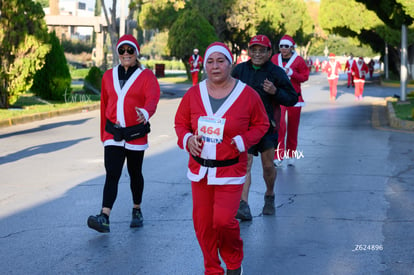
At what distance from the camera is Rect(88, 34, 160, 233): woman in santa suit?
6660mm

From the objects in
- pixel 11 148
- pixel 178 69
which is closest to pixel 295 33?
pixel 178 69

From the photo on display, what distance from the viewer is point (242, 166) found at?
5152 millimetres

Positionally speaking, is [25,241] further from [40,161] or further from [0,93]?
[0,93]

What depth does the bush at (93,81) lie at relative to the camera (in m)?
28.2

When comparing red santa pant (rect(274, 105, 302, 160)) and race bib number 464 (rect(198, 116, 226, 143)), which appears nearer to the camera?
race bib number 464 (rect(198, 116, 226, 143))

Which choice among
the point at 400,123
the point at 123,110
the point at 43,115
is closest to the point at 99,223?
the point at 123,110

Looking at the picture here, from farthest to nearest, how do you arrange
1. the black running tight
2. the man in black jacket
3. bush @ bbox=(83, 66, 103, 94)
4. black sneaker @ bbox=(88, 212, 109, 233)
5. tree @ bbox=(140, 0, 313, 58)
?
tree @ bbox=(140, 0, 313, 58) → bush @ bbox=(83, 66, 103, 94) → the man in black jacket → the black running tight → black sneaker @ bbox=(88, 212, 109, 233)

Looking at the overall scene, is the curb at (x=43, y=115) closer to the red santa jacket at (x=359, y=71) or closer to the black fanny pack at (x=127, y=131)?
the black fanny pack at (x=127, y=131)

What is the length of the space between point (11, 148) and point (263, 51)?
7.32 metres

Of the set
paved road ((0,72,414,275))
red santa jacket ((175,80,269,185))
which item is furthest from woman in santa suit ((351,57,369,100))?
red santa jacket ((175,80,269,185))

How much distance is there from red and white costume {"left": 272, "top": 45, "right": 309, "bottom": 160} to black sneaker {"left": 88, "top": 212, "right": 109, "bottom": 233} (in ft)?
13.9

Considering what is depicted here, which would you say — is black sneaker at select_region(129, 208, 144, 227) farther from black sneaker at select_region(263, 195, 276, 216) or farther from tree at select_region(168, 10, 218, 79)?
tree at select_region(168, 10, 218, 79)

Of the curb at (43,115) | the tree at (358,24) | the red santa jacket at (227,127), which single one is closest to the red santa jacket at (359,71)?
the tree at (358,24)

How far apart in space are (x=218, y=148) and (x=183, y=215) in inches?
106
